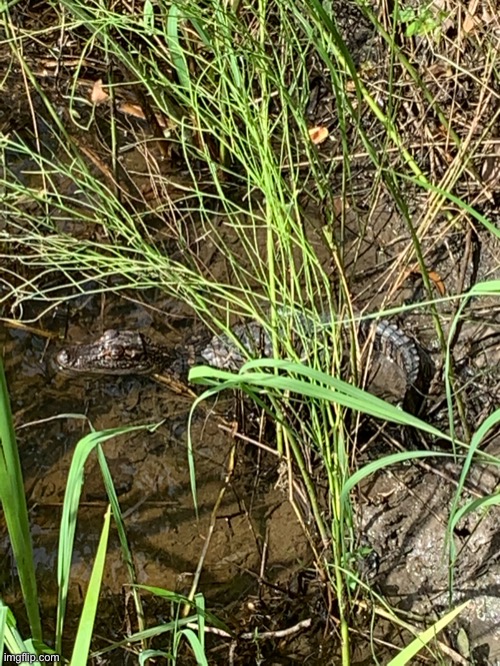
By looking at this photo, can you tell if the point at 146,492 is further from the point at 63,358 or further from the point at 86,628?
the point at 86,628

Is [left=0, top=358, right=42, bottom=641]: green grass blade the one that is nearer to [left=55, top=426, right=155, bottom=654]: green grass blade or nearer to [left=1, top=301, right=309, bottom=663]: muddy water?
[left=55, top=426, right=155, bottom=654]: green grass blade

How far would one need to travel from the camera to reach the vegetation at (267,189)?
6.58ft

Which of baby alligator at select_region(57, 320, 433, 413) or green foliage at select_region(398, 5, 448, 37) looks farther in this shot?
green foliage at select_region(398, 5, 448, 37)

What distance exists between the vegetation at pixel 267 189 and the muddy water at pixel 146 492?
195mm

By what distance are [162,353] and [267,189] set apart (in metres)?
1.12

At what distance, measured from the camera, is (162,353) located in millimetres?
2994

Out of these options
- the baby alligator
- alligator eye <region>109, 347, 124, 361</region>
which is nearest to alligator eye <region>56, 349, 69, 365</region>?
the baby alligator

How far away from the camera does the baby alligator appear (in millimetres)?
2799

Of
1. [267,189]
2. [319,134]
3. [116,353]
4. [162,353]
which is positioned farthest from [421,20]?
[116,353]

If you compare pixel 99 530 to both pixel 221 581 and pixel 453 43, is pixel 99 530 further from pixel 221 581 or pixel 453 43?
pixel 453 43

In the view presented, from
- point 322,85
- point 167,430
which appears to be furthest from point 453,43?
point 167,430

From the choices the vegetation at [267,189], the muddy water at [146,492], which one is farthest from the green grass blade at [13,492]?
the muddy water at [146,492]

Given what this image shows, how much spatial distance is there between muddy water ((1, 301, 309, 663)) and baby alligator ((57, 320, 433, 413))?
0.20 ft

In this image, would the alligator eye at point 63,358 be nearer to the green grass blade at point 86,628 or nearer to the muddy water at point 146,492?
the muddy water at point 146,492
